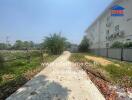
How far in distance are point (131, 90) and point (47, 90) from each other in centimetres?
319

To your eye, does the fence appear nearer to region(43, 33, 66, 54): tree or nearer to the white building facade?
the white building facade

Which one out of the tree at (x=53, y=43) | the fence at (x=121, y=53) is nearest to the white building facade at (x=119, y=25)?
the fence at (x=121, y=53)

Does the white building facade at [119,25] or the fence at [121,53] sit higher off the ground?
the white building facade at [119,25]

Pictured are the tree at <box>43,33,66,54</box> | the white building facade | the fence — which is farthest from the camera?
the tree at <box>43,33,66,54</box>

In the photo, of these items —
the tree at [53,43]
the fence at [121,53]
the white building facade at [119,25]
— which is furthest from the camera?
the tree at [53,43]

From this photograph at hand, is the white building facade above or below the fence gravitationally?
above

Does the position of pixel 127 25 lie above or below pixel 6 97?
above

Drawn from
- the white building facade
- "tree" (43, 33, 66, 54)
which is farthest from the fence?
"tree" (43, 33, 66, 54)

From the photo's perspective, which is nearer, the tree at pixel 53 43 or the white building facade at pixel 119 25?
the white building facade at pixel 119 25

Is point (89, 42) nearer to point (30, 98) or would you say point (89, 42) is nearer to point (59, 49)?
point (59, 49)

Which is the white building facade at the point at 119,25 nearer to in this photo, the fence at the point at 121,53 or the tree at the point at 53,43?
the fence at the point at 121,53

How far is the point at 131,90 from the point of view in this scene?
6078 mm

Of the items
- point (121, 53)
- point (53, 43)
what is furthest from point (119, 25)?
point (53, 43)

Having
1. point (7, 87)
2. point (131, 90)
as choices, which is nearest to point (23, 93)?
point (7, 87)
